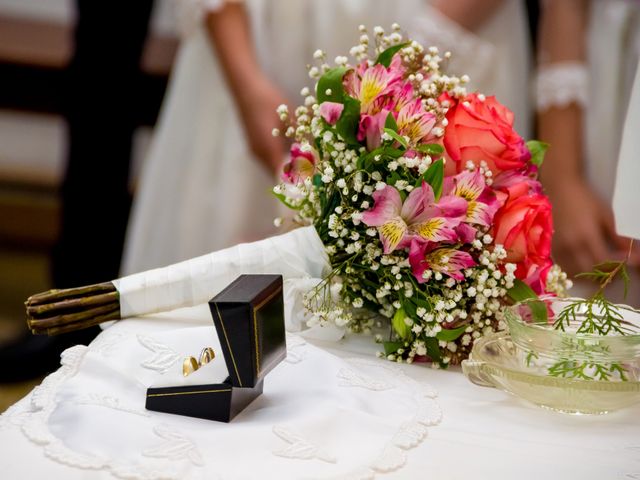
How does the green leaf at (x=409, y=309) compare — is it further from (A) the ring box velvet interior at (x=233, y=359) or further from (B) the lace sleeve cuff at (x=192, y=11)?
(B) the lace sleeve cuff at (x=192, y=11)

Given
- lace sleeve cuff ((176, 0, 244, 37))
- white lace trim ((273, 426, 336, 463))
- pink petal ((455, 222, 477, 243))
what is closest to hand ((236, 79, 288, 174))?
lace sleeve cuff ((176, 0, 244, 37))

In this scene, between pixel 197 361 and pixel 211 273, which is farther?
pixel 211 273

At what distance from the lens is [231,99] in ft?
7.64

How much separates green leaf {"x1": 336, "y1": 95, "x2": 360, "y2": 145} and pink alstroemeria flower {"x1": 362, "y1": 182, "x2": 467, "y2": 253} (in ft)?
0.30

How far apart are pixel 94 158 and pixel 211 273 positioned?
5.27ft

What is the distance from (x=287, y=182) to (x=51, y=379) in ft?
1.40

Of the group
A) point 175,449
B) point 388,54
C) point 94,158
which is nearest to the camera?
point 175,449

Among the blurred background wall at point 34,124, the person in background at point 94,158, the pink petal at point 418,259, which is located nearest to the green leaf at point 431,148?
the pink petal at point 418,259

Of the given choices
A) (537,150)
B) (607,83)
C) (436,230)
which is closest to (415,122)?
(436,230)

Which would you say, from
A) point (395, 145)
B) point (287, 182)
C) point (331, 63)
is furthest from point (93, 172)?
point (395, 145)

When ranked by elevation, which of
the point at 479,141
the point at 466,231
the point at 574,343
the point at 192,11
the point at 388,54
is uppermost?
the point at 192,11

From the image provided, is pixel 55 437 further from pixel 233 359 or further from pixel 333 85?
pixel 333 85

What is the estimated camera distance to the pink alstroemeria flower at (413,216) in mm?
1004

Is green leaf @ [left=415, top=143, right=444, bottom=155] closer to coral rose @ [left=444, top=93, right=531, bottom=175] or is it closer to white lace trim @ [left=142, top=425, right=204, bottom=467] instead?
coral rose @ [left=444, top=93, right=531, bottom=175]
